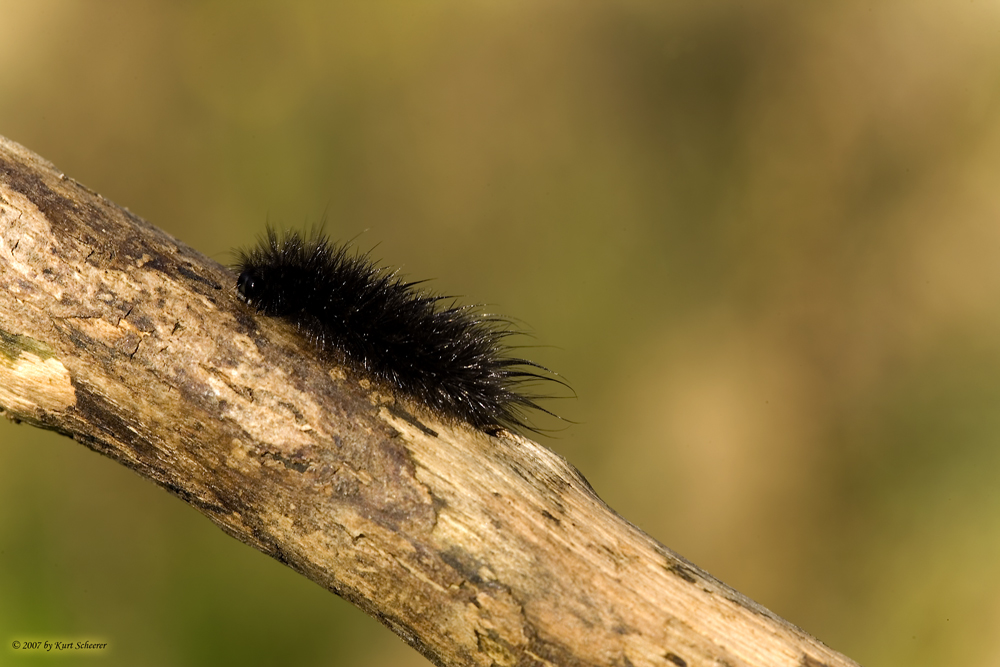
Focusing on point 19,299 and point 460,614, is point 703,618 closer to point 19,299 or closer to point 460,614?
point 460,614

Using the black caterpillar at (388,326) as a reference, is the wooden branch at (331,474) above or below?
below

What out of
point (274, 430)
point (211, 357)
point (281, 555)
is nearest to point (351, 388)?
point (274, 430)

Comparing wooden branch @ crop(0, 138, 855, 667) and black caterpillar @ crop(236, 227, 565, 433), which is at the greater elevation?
black caterpillar @ crop(236, 227, 565, 433)

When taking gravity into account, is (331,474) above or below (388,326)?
below
